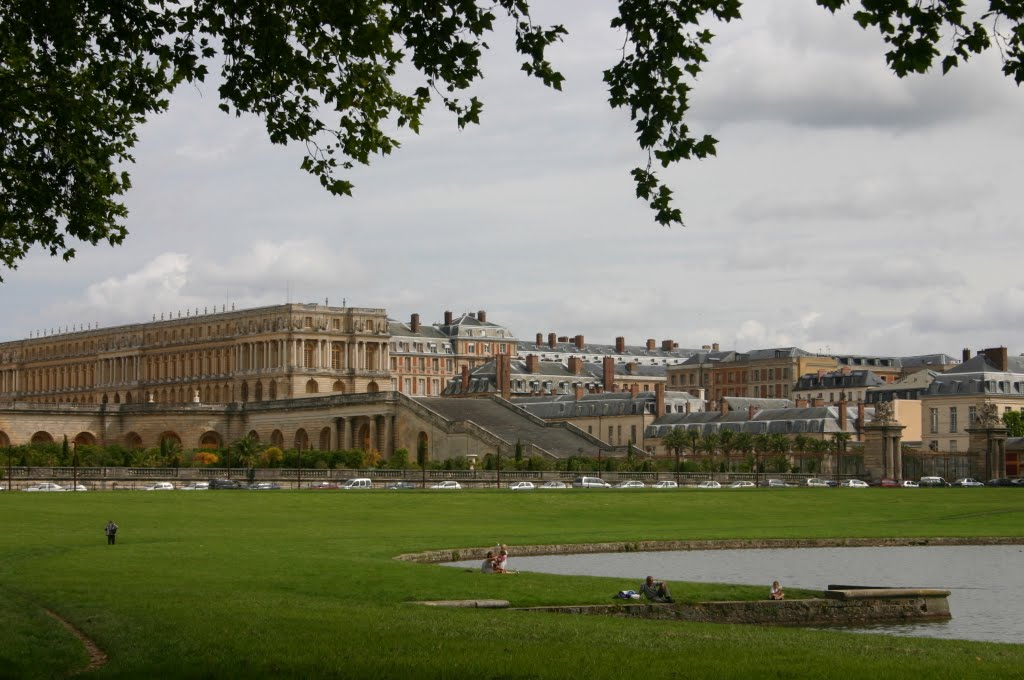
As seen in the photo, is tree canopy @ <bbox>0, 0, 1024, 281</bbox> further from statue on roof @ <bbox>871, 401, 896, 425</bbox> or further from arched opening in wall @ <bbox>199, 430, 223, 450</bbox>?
arched opening in wall @ <bbox>199, 430, 223, 450</bbox>

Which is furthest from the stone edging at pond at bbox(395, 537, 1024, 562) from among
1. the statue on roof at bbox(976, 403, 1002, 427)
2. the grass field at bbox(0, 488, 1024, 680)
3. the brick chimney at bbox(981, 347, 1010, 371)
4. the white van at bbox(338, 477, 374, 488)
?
the brick chimney at bbox(981, 347, 1010, 371)

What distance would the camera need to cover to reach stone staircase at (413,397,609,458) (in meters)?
121

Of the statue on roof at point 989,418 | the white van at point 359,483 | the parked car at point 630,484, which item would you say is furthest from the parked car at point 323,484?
the statue on roof at point 989,418

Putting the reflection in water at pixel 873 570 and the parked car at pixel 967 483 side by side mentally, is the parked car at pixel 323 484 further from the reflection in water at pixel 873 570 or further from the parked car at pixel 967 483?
the reflection in water at pixel 873 570

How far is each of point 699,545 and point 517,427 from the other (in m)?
74.6

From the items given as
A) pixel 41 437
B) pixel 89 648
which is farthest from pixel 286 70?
pixel 41 437

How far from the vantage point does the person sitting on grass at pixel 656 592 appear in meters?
31.6

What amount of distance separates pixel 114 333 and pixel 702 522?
14359cm

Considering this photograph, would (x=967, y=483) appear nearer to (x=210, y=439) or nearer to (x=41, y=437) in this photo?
(x=210, y=439)

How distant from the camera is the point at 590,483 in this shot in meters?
95.4

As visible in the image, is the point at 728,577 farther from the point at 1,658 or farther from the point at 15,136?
the point at 1,658

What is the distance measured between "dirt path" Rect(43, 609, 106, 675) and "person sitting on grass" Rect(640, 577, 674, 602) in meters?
11.6

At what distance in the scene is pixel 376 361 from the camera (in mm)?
177625

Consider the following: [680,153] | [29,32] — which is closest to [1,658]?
[29,32]
